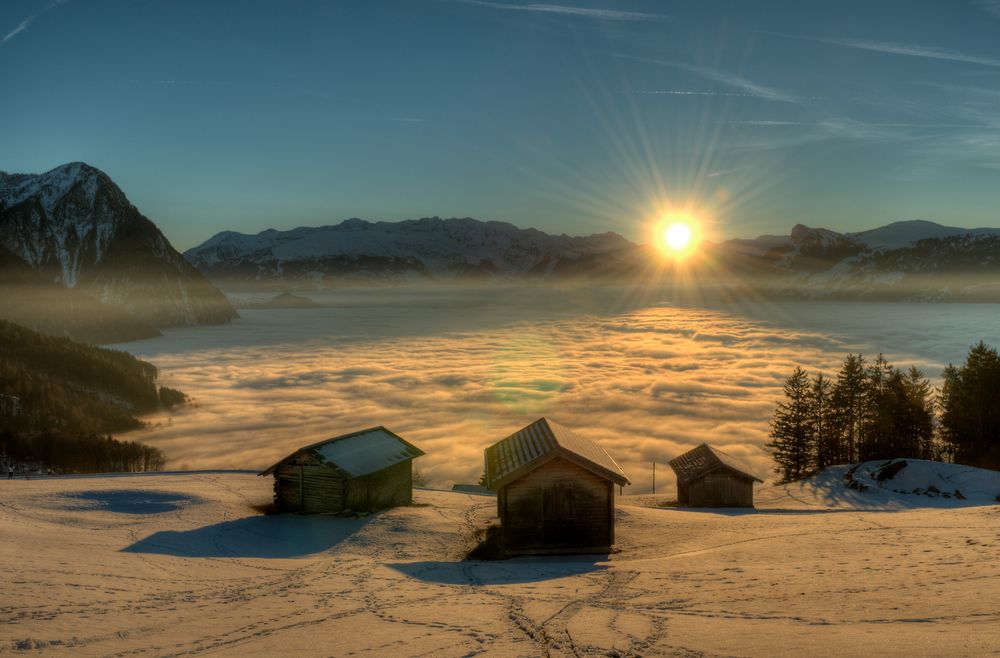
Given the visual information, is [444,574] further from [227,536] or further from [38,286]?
[38,286]

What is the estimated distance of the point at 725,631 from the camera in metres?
10.3

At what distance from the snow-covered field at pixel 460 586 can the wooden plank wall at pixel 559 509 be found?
3.88 feet

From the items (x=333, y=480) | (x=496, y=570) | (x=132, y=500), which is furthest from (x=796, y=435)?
(x=132, y=500)

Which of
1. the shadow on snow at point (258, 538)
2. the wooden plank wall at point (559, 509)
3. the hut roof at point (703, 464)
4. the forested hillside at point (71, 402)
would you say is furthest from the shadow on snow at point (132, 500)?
the forested hillside at point (71, 402)

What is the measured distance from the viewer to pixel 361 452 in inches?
1190

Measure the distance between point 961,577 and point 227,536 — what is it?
23178 millimetres

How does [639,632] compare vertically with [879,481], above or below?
above

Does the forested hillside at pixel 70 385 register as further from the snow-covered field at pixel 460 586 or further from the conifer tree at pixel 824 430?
the conifer tree at pixel 824 430

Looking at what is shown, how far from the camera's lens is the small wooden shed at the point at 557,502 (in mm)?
22188

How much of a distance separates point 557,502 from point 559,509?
27 centimetres

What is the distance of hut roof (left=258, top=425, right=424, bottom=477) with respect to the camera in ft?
92.7

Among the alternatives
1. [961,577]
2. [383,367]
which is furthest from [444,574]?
[383,367]

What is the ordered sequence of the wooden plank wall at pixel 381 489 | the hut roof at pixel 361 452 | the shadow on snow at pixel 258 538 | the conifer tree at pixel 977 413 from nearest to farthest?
the shadow on snow at pixel 258 538 → the wooden plank wall at pixel 381 489 → the hut roof at pixel 361 452 → the conifer tree at pixel 977 413

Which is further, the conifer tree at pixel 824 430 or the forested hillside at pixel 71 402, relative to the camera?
the conifer tree at pixel 824 430
